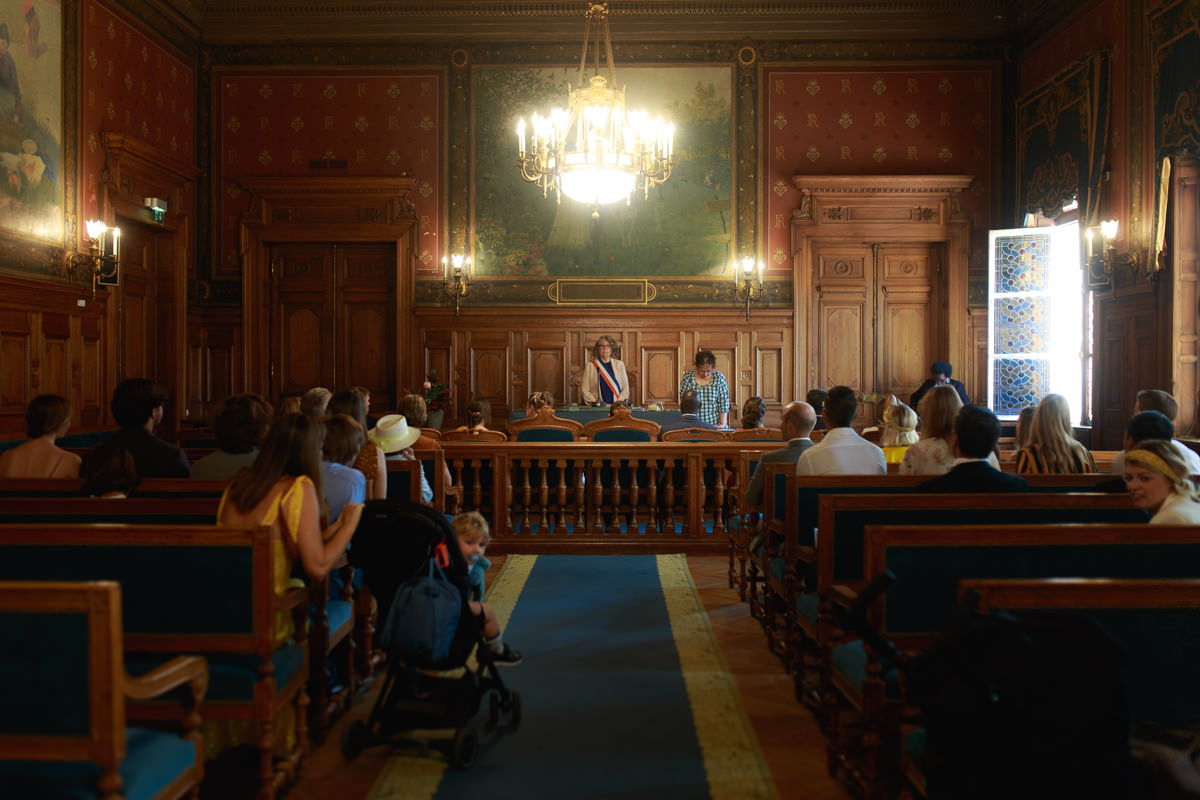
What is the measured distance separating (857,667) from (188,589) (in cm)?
222

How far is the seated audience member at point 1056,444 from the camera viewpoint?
4559 mm

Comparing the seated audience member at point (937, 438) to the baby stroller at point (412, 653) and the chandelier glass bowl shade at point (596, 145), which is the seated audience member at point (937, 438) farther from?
the chandelier glass bowl shade at point (596, 145)

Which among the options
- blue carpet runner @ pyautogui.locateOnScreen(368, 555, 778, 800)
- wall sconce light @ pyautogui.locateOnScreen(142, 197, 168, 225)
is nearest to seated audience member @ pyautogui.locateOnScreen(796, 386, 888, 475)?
blue carpet runner @ pyautogui.locateOnScreen(368, 555, 778, 800)

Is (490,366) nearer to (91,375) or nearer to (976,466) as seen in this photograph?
(91,375)

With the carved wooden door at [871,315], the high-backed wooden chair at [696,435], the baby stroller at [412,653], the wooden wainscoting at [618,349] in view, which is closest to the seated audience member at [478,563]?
the baby stroller at [412,653]

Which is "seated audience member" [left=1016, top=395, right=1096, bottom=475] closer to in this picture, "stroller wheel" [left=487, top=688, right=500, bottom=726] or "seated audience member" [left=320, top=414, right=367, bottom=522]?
"stroller wheel" [left=487, top=688, right=500, bottom=726]

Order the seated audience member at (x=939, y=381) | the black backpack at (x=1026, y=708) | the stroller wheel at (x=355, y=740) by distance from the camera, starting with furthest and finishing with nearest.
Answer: the seated audience member at (x=939, y=381) → the stroller wheel at (x=355, y=740) → the black backpack at (x=1026, y=708)

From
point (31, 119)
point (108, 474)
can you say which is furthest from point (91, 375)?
point (108, 474)

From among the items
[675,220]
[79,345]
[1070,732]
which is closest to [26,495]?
[1070,732]

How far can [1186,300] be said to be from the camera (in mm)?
7754

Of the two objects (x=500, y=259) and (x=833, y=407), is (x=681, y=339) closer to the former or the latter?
(x=500, y=259)

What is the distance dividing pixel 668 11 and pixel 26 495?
31.9 ft

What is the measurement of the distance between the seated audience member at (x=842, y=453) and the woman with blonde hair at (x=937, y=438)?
0.23m

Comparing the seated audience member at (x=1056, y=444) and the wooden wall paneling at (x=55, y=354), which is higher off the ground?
the wooden wall paneling at (x=55, y=354)
